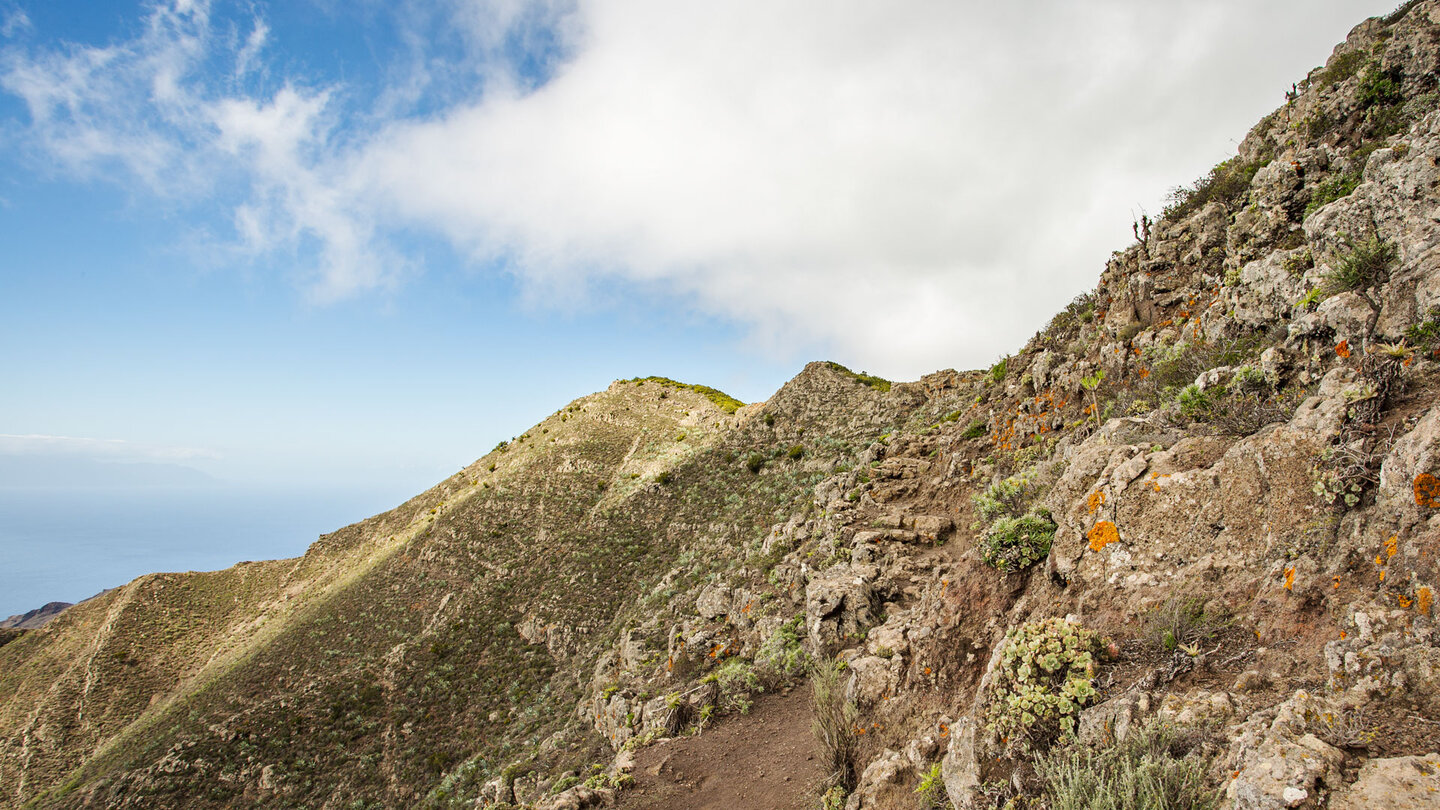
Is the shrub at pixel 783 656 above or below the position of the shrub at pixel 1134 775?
below

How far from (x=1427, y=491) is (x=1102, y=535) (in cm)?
340

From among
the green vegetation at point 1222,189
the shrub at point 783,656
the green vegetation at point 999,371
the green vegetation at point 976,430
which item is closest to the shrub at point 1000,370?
the green vegetation at point 999,371

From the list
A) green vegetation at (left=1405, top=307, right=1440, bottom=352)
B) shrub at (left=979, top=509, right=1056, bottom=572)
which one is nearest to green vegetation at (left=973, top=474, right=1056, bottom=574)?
shrub at (left=979, top=509, right=1056, bottom=572)

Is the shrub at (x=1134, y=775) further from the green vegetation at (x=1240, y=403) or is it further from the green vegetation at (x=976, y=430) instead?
the green vegetation at (x=976, y=430)

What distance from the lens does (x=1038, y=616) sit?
826 centimetres

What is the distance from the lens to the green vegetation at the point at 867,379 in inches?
1504

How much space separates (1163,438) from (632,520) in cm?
3083

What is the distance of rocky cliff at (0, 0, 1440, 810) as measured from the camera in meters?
5.32

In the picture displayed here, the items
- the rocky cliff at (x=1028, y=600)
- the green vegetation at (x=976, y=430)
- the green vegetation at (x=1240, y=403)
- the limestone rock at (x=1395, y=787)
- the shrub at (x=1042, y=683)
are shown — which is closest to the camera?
the limestone rock at (x=1395, y=787)

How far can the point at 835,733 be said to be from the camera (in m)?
9.84

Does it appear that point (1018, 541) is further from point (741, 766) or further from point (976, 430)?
point (976, 430)

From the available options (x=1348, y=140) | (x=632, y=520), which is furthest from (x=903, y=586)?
(x=632, y=520)

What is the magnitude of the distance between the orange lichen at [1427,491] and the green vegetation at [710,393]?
40512mm

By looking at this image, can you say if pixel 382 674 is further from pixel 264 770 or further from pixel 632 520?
pixel 632 520
